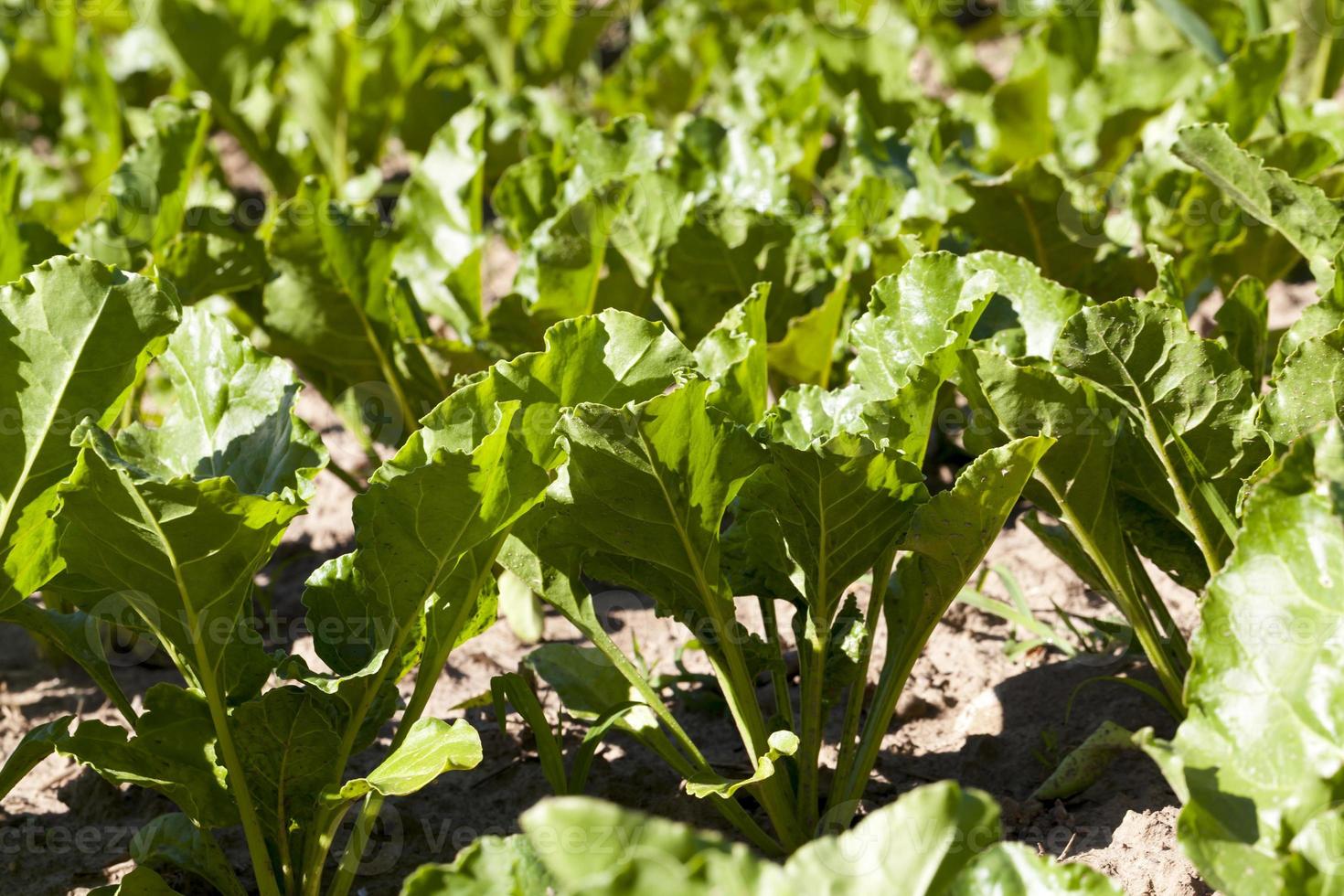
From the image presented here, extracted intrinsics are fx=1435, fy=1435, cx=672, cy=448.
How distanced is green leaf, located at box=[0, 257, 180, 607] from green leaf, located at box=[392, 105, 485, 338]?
0.98 meters

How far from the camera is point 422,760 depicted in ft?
5.45

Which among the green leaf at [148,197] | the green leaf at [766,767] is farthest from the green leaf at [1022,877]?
the green leaf at [148,197]

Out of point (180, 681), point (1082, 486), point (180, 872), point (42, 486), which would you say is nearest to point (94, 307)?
point (42, 486)

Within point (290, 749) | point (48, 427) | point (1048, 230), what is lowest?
point (290, 749)

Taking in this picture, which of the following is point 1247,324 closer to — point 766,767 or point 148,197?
point 766,767

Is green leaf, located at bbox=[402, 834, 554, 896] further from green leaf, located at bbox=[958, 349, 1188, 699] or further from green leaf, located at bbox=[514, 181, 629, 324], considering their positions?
green leaf, located at bbox=[514, 181, 629, 324]

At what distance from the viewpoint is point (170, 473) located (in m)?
2.01

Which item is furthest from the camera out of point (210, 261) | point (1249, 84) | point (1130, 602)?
point (1249, 84)

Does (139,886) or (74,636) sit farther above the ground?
(74,636)

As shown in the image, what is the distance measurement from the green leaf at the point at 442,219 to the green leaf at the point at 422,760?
124 cm

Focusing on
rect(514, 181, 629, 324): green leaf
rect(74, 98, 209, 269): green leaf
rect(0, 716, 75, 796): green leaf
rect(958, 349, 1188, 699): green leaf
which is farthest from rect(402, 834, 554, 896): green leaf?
rect(74, 98, 209, 269): green leaf

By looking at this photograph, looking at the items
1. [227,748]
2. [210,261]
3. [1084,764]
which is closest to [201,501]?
[227,748]

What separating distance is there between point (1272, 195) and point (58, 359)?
5.57 feet

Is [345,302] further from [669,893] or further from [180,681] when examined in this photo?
[669,893]
